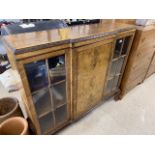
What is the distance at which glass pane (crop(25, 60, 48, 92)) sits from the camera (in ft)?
2.91

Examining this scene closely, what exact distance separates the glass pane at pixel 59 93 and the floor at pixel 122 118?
0.50m

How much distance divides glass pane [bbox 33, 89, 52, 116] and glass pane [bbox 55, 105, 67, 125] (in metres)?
0.13

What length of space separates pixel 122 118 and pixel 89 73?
90 cm

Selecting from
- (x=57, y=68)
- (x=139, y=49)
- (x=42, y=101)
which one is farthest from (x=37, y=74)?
(x=139, y=49)

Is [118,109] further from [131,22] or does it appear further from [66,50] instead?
[66,50]

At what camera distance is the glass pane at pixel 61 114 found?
4.29ft

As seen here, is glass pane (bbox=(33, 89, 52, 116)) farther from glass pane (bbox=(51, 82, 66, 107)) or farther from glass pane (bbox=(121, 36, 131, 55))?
glass pane (bbox=(121, 36, 131, 55))

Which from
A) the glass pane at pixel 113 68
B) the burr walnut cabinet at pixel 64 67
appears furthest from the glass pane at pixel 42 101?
the glass pane at pixel 113 68

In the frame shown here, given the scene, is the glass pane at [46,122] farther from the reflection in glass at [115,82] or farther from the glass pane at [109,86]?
the reflection in glass at [115,82]

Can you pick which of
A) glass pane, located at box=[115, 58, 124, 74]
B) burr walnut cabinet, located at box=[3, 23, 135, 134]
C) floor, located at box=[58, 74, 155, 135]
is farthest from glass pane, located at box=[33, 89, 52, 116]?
glass pane, located at box=[115, 58, 124, 74]
